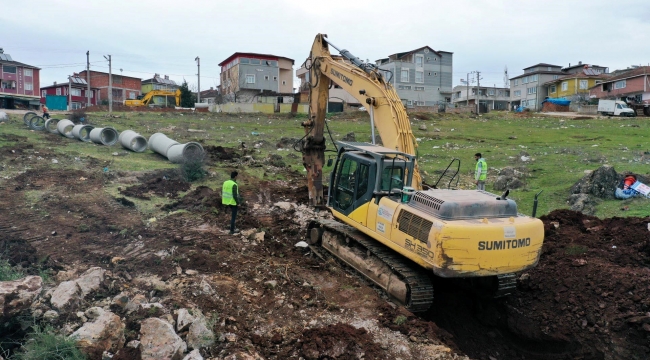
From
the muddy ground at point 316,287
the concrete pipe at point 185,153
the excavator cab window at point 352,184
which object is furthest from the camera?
the concrete pipe at point 185,153

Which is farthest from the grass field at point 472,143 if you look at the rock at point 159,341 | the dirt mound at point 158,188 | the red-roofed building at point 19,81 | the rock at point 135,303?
the red-roofed building at point 19,81

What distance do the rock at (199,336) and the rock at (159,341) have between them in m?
0.15

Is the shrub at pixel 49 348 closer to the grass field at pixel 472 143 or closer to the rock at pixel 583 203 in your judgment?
the grass field at pixel 472 143

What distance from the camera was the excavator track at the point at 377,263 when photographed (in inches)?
289

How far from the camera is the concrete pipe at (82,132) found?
20.7 m

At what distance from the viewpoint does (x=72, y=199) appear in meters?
12.1

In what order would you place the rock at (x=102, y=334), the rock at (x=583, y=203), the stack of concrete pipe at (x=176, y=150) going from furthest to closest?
1. the stack of concrete pipe at (x=176, y=150)
2. the rock at (x=583, y=203)
3. the rock at (x=102, y=334)

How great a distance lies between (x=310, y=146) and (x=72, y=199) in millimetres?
5940

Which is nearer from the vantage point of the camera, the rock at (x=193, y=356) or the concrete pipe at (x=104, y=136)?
the rock at (x=193, y=356)

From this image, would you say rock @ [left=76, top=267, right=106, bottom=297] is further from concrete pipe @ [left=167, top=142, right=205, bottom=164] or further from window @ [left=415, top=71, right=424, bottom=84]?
window @ [left=415, top=71, right=424, bottom=84]

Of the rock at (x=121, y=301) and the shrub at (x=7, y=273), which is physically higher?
the shrub at (x=7, y=273)

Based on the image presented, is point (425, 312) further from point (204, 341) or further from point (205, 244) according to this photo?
point (205, 244)

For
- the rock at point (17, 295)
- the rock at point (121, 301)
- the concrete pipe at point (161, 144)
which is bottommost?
the rock at point (121, 301)

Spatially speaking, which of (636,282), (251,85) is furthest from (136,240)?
(251,85)
